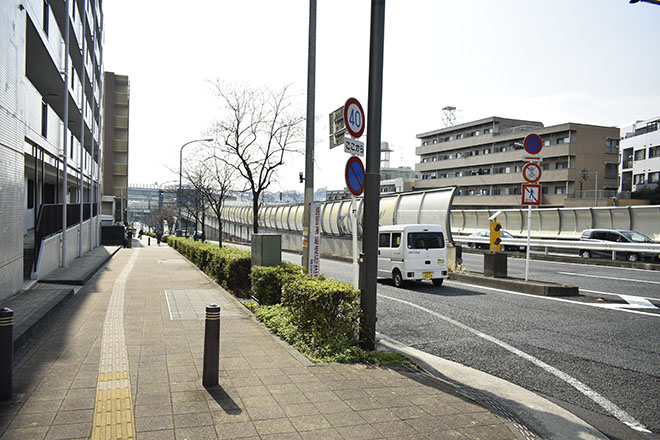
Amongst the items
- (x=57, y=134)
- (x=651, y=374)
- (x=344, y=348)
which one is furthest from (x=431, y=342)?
(x=57, y=134)

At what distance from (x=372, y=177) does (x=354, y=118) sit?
3.37 feet

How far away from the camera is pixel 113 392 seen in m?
4.57

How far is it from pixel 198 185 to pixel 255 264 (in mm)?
16389

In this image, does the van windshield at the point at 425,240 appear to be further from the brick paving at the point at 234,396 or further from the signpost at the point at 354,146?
the brick paving at the point at 234,396

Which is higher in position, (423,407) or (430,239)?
(430,239)

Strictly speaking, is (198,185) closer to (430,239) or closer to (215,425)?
(430,239)

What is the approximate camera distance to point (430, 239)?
46.3 feet

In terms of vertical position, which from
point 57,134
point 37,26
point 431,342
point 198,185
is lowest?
point 431,342

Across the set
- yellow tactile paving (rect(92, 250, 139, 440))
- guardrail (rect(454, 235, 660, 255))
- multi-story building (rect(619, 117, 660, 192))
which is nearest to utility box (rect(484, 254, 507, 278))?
guardrail (rect(454, 235, 660, 255))

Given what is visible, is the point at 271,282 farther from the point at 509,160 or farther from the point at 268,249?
the point at 509,160

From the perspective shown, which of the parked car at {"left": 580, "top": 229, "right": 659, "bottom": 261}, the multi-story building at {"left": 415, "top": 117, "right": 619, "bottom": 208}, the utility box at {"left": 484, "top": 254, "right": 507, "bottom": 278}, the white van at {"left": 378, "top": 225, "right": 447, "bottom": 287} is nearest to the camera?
the white van at {"left": 378, "top": 225, "right": 447, "bottom": 287}

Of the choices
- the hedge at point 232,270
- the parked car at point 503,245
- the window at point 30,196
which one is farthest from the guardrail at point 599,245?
the window at point 30,196

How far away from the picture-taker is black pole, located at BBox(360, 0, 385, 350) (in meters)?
6.09

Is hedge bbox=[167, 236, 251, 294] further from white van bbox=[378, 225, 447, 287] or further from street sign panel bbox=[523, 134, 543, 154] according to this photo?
street sign panel bbox=[523, 134, 543, 154]
